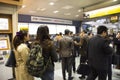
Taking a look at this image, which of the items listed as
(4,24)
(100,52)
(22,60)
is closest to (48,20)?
(4,24)

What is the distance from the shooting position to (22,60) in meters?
2.48

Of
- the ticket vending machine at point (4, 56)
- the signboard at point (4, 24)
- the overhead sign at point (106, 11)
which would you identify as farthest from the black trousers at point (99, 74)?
the overhead sign at point (106, 11)

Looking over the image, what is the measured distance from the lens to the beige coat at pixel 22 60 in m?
2.44

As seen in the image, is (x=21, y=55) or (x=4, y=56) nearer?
(x=21, y=55)

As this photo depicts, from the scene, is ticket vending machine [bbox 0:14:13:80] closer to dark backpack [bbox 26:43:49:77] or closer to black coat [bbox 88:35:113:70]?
dark backpack [bbox 26:43:49:77]

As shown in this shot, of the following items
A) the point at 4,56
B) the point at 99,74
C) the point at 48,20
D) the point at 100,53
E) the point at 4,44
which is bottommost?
the point at 99,74

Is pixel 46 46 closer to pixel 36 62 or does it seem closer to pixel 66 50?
pixel 36 62

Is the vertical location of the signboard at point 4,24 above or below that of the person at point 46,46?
above

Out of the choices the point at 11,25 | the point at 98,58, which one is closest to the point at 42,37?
the point at 98,58

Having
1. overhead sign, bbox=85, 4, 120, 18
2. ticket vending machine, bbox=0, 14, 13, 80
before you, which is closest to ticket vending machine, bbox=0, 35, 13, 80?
ticket vending machine, bbox=0, 14, 13, 80

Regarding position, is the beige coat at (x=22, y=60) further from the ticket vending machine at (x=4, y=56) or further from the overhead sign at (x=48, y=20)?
the overhead sign at (x=48, y=20)

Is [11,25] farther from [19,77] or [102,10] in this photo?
[102,10]

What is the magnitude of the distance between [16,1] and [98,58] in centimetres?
224

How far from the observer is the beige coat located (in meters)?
2.44
